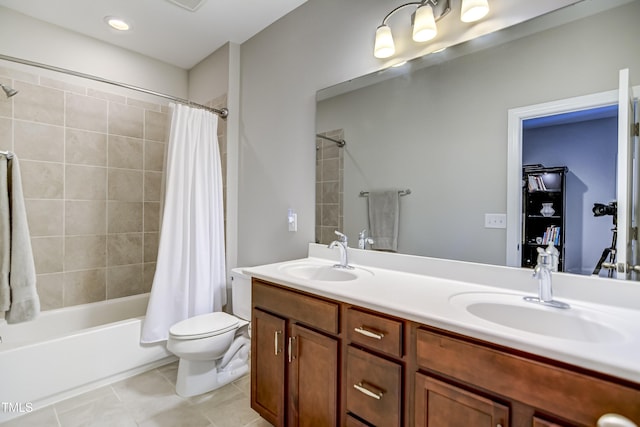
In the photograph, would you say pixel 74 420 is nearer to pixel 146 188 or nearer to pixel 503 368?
pixel 146 188

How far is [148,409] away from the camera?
5.72ft

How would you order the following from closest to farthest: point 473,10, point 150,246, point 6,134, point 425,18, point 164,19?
point 473,10, point 425,18, point 6,134, point 164,19, point 150,246

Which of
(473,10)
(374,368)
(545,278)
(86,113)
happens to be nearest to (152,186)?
(86,113)

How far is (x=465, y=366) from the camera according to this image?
0.85 m

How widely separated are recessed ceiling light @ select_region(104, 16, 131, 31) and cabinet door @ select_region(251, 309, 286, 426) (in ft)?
7.72

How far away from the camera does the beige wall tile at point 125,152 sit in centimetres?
260

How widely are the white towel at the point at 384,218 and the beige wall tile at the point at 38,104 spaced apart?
97.8 inches

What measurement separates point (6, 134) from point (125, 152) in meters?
0.73

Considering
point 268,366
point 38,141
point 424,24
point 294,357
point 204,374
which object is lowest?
point 204,374

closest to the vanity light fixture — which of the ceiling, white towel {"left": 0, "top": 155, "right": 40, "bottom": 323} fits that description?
the ceiling

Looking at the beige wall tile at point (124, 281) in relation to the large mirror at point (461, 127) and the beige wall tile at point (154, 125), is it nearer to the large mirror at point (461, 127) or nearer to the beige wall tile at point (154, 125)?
the beige wall tile at point (154, 125)

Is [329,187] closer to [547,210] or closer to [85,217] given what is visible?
[547,210]

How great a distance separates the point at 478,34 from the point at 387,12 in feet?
1.74

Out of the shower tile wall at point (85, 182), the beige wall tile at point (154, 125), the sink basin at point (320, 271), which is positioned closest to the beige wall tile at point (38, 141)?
the shower tile wall at point (85, 182)
